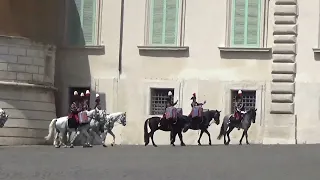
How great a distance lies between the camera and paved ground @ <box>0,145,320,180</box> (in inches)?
629

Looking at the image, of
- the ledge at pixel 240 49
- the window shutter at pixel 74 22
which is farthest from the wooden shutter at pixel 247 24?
the window shutter at pixel 74 22

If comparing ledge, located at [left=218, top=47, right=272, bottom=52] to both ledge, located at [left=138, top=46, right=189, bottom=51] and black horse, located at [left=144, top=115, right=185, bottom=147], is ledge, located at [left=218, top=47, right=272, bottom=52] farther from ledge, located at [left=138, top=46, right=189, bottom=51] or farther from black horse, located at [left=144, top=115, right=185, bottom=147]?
black horse, located at [left=144, top=115, right=185, bottom=147]

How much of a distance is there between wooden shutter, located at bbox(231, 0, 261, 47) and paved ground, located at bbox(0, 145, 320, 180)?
254 inches

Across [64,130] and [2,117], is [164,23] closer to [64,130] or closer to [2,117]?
[64,130]

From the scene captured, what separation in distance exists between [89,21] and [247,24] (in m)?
5.37

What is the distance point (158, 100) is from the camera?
102ft

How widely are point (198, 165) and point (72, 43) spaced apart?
1394 centimetres

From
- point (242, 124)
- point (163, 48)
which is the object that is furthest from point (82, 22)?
point (242, 124)

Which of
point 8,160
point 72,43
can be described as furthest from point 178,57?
point 8,160

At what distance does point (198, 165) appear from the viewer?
18438 mm

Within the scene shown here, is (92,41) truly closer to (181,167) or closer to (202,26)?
(202,26)

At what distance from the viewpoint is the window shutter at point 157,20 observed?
30828 mm

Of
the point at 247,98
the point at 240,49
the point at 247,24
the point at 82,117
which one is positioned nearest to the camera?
the point at 82,117

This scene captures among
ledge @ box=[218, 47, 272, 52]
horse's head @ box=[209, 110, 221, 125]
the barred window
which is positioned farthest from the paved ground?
ledge @ box=[218, 47, 272, 52]
